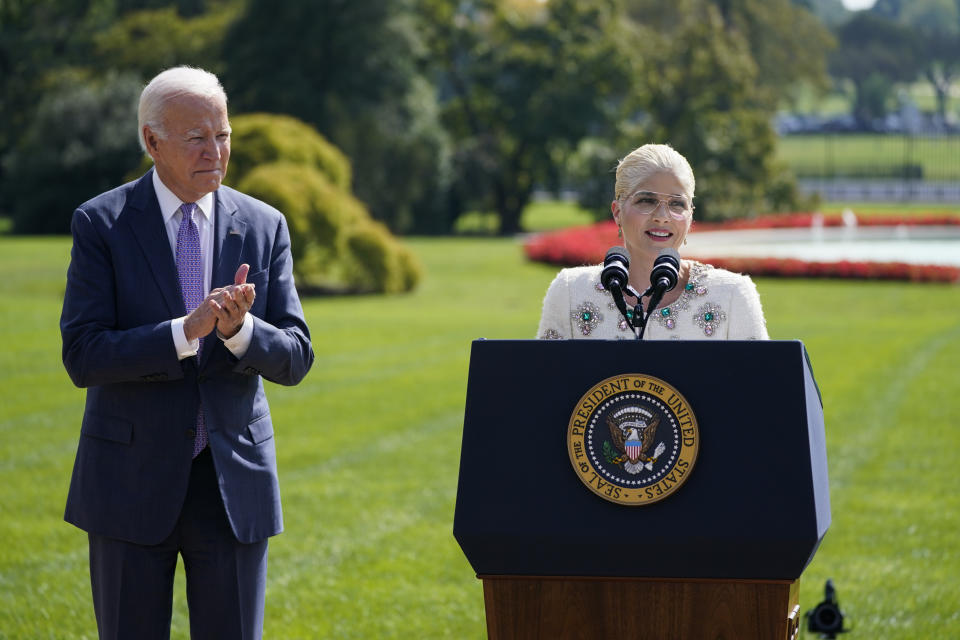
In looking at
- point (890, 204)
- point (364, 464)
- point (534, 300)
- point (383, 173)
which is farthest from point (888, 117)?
point (364, 464)

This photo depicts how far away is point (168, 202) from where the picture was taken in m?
3.56

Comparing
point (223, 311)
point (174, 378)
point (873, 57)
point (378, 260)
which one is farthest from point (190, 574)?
point (873, 57)

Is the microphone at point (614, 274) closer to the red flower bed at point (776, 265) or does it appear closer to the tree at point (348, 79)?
the red flower bed at point (776, 265)

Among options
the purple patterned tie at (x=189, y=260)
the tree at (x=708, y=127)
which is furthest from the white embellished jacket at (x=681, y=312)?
the tree at (x=708, y=127)

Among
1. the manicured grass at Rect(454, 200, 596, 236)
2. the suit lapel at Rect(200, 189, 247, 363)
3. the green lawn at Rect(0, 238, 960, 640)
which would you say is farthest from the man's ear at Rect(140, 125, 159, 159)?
the manicured grass at Rect(454, 200, 596, 236)

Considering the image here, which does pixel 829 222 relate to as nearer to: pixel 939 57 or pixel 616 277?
pixel 616 277

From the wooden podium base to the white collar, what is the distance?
125 cm

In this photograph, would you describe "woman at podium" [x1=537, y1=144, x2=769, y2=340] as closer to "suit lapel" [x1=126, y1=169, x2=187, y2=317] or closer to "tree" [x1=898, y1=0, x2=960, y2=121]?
"suit lapel" [x1=126, y1=169, x2=187, y2=317]

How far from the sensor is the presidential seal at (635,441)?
302 cm

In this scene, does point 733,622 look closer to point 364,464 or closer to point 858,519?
point 858,519

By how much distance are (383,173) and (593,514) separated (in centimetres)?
3824

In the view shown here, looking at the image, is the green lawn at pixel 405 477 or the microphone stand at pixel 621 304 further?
the green lawn at pixel 405 477

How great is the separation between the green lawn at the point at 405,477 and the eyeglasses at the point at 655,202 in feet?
9.05

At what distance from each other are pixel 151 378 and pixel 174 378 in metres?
0.06
